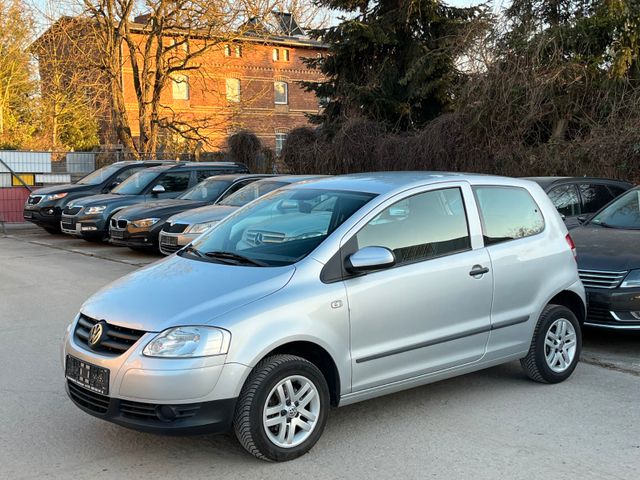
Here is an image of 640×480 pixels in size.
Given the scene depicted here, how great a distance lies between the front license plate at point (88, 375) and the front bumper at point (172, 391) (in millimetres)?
62

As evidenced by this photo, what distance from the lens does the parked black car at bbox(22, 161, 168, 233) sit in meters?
16.7

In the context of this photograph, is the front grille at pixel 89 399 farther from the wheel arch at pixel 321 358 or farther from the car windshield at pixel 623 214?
the car windshield at pixel 623 214

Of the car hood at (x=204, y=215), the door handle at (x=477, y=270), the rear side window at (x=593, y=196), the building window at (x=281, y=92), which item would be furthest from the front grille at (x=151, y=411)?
the building window at (x=281, y=92)

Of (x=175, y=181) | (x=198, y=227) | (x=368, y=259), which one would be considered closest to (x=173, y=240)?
(x=198, y=227)

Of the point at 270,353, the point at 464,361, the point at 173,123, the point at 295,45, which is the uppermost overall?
the point at 295,45

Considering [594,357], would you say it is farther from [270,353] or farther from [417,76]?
[417,76]

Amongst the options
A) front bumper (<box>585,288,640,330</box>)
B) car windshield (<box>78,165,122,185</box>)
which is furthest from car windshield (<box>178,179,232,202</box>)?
front bumper (<box>585,288,640,330</box>)

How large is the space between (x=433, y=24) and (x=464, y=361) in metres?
16.3

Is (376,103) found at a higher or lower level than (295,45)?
lower

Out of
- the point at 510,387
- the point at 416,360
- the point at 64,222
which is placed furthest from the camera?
the point at 64,222

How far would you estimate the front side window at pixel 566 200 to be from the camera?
9.54 m

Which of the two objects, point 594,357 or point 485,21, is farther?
point 485,21

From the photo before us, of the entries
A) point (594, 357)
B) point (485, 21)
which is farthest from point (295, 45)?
point (594, 357)

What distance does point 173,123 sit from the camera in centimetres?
2659
